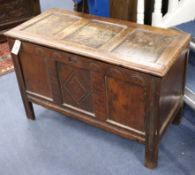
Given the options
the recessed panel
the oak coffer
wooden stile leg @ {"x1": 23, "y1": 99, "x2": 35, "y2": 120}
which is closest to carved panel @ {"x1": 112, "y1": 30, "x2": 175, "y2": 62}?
the oak coffer

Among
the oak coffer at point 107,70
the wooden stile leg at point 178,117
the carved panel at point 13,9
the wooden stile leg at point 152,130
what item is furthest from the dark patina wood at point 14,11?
the wooden stile leg at point 152,130

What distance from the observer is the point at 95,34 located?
1.64 metres

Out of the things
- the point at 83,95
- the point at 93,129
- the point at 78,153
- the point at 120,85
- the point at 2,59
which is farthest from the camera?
the point at 2,59

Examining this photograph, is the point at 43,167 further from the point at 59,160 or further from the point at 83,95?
the point at 83,95

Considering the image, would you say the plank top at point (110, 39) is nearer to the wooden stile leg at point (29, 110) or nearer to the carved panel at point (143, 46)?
the carved panel at point (143, 46)

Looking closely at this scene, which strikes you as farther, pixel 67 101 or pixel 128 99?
pixel 67 101

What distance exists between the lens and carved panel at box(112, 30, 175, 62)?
4.69 feet

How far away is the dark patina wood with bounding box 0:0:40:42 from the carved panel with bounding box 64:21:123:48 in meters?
1.45

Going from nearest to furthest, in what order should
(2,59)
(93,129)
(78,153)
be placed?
(78,153) < (93,129) < (2,59)

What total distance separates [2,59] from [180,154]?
5.76ft

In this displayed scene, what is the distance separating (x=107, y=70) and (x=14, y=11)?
1841mm

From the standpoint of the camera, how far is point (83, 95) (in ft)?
5.53

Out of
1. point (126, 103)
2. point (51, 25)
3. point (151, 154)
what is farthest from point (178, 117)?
point (51, 25)

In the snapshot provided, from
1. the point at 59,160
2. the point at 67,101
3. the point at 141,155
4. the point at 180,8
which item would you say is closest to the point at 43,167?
the point at 59,160
